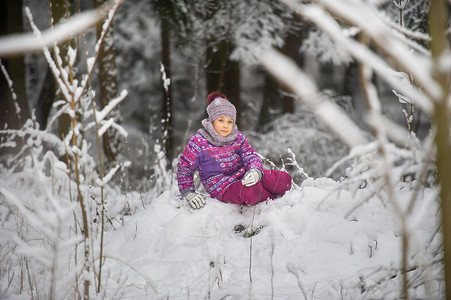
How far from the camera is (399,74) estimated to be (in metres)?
2.21

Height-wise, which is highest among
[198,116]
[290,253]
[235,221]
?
[198,116]

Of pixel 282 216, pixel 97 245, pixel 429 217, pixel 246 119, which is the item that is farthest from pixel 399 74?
pixel 246 119

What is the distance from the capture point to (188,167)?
3.11m

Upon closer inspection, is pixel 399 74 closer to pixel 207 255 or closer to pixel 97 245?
pixel 207 255

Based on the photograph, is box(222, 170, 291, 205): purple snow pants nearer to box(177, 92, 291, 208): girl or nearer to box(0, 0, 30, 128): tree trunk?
box(177, 92, 291, 208): girl

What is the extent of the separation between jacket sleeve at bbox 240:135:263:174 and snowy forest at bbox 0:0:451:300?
3.2 inches

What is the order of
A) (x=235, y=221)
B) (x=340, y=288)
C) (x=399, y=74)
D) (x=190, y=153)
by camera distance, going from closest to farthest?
(x=340, y=288)
(x=399, y=74)
(x=235, y=221)
(x=190, y=153)

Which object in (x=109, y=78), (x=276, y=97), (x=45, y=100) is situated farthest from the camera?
(x=276, y=97)

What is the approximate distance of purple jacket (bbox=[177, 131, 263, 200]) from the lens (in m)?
3.09

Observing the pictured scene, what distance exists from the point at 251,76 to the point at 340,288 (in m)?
14.7

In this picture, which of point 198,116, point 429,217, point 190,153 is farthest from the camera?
point 198,116

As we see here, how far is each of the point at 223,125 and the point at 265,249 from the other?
1.17 meters

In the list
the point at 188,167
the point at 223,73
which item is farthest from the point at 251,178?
the point at 223,73

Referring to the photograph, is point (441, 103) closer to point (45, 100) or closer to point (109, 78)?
point (109, 78)
